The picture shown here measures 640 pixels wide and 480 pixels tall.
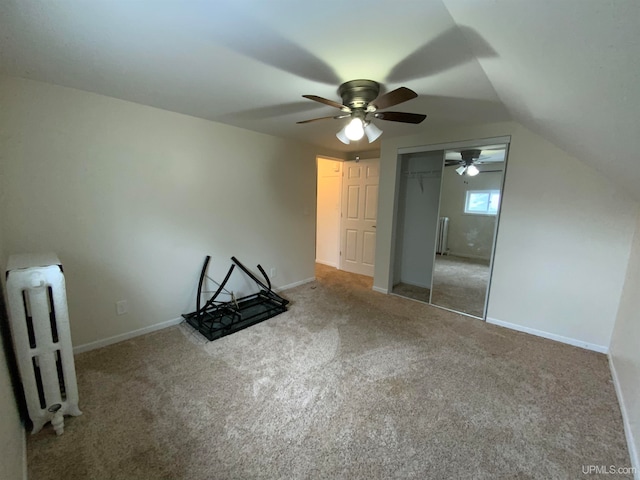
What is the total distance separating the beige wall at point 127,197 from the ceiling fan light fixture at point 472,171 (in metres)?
2.47

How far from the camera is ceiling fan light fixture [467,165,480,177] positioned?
313 cm

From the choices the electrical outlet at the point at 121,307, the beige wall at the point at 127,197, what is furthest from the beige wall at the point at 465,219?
the electrical outlet at the point at 121,307

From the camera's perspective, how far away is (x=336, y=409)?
1.73 meters

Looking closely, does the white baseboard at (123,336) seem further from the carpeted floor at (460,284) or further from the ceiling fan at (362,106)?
the carpeted floor at (460,284)

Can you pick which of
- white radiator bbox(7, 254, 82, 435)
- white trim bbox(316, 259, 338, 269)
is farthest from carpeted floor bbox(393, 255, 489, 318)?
white radiator bbox(7, 254, 82, 435)

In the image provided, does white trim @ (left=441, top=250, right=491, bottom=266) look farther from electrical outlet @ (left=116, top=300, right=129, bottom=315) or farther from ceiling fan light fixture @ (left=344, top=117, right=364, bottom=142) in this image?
electrical outlet @ (left=116, top=300, right=129, bottom=315)


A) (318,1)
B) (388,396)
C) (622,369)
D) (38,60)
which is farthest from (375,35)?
(622,369)

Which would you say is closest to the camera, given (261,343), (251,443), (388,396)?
(251,443)

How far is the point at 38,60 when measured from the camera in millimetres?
1640

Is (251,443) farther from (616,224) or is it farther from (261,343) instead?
(616,224)

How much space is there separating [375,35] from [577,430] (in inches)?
104

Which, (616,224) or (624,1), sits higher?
(624,1)

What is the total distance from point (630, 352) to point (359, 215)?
11.2 ft

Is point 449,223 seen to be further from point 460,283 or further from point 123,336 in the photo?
point 123,336
